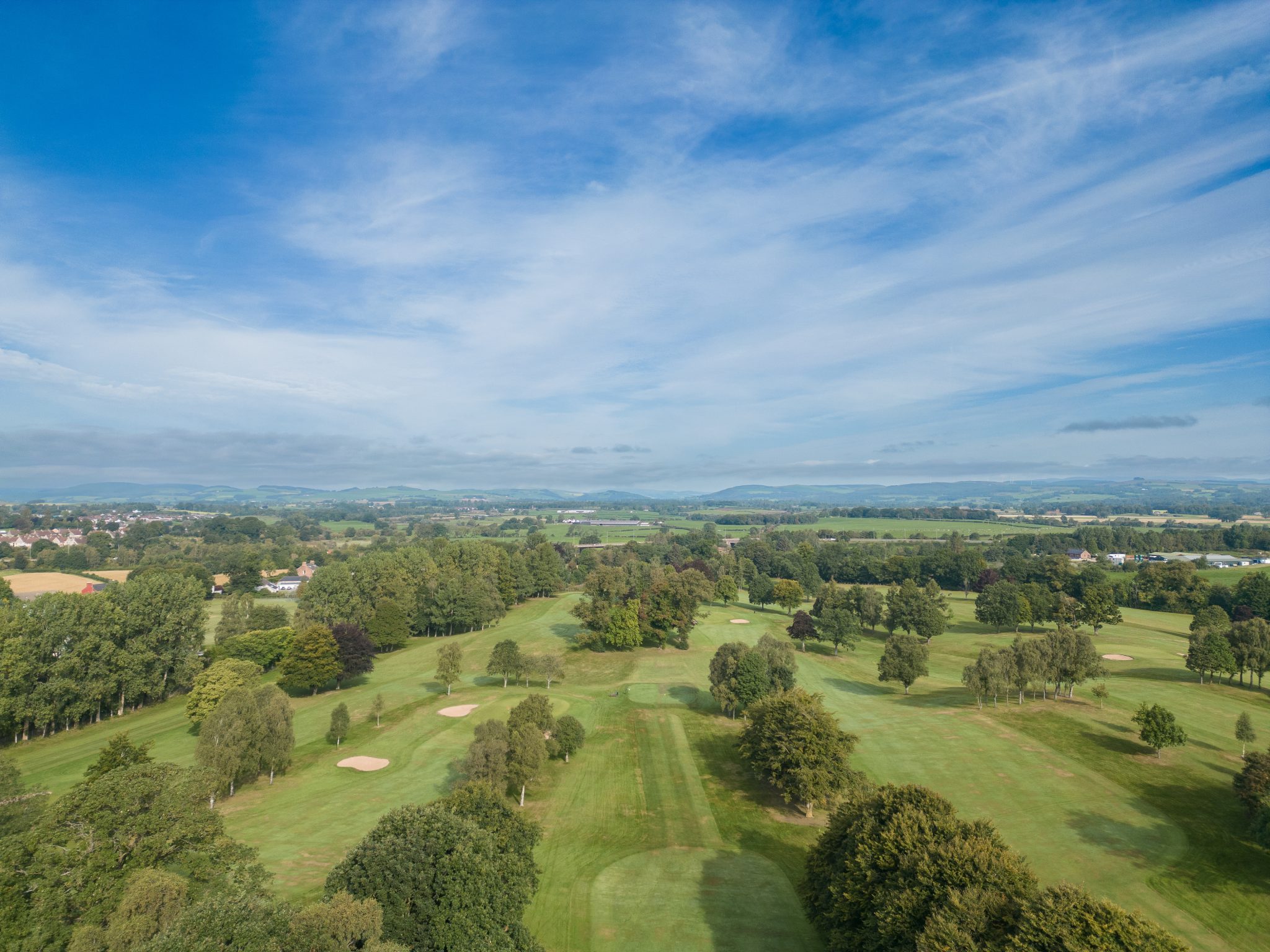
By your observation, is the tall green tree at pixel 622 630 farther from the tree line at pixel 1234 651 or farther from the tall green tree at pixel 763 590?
the tree line at pixel 1234 651

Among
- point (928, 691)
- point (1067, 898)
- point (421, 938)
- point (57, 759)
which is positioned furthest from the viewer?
point (928, 691)

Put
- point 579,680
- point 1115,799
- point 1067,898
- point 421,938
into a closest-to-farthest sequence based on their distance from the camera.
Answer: point 1067,898 < point 421,938 < point 1115,799 < point 579,680

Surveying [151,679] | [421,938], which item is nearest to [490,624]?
[151,679]

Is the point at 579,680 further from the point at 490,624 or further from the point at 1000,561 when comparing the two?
the point at 1000,561

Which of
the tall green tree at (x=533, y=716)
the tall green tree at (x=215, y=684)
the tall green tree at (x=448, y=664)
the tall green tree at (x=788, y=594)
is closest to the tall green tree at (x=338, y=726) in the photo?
the tall green tree at (x=215, y=684)

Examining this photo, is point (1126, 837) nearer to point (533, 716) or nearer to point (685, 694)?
point (533, 716)
